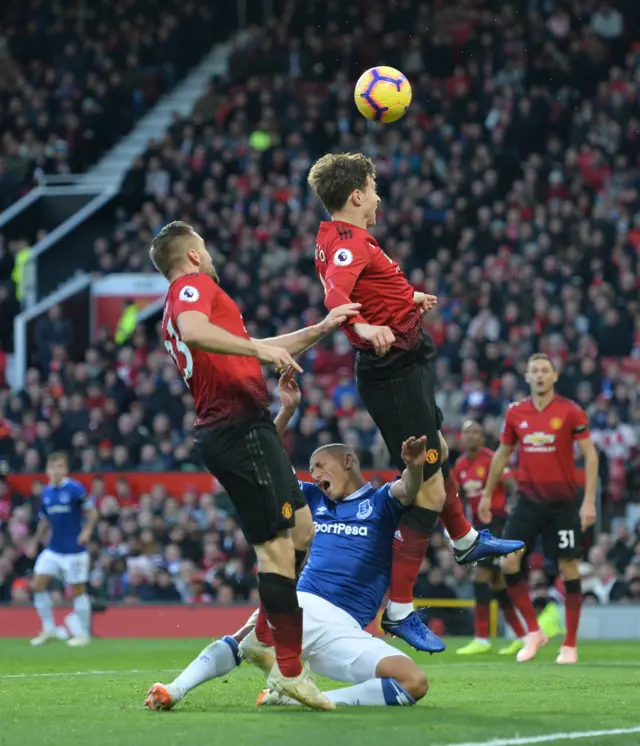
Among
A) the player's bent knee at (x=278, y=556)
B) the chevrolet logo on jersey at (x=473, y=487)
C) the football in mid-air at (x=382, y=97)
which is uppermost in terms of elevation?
the football in mid-air at (x=382, y=97)

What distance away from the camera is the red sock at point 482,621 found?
14477 mm

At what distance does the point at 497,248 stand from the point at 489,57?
507 centimetres

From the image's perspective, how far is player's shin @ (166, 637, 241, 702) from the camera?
7676 mm

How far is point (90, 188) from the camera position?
28.0 m

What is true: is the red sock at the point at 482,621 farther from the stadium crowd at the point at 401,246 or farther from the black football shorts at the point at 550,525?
the stadium crowd at the point at 401,246

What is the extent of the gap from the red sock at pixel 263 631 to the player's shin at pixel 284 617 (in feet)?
1.81

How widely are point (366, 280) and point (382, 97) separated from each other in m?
1.68

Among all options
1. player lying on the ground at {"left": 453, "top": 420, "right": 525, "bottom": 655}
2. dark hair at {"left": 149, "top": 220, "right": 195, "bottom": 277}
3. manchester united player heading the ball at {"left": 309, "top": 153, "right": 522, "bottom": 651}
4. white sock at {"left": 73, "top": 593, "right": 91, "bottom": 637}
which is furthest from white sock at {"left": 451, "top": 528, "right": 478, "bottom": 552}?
white sock at {"left": 73, "top": 593, "right": 91, "bottom": 637}

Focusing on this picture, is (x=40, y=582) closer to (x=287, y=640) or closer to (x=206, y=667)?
(x=206, y=667)

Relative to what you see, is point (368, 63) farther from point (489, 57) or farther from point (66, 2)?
point (66, 2)

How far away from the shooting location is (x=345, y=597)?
8.20 m

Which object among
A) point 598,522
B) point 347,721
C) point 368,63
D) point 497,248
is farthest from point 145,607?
point 368,63

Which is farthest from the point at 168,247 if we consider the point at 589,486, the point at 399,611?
the point at 589,486

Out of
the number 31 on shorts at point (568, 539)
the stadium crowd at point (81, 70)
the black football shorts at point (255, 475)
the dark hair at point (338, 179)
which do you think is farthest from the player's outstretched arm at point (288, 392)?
the stadium crowd at point (81, 70)
